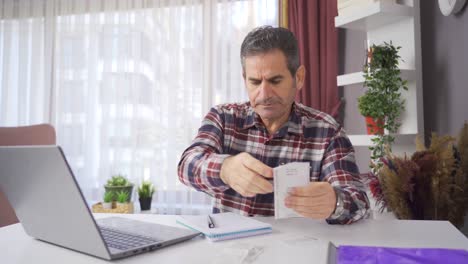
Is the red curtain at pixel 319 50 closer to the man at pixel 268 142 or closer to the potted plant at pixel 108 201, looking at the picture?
the man at pixel 268 142

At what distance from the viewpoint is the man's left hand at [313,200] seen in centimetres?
85

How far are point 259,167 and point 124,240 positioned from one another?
0.35m

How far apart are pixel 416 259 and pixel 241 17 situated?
267 cm

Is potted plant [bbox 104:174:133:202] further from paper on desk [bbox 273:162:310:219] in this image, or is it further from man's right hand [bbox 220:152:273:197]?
paper on desk [bbox 273:162:310:219]

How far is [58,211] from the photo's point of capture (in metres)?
0.65

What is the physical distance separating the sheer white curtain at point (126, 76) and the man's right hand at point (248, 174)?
2100 mm

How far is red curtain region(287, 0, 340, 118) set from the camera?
2.59m

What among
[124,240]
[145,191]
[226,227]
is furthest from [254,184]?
[145,191]

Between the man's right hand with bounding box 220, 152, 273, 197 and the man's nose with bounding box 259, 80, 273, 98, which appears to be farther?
the man's nose with bounding box 259, 80, 273, 98

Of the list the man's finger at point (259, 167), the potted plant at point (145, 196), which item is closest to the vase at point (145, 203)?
the potted plant at point (145, 196)

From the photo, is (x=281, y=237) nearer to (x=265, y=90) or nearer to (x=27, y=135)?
(x=265, y=90)

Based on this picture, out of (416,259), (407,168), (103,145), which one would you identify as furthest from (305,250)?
(103,145)

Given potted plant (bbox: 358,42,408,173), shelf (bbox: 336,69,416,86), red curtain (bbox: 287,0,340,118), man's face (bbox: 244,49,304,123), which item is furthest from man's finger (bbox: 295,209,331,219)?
red curtain (bbox: 287,0,340,118)

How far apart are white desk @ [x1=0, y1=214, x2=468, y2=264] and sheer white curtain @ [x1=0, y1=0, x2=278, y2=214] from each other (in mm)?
2155
